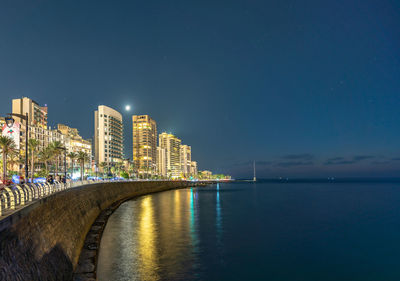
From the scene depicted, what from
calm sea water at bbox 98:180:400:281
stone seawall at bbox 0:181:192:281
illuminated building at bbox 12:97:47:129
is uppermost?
illuminated building at bbox 12:97:47:129

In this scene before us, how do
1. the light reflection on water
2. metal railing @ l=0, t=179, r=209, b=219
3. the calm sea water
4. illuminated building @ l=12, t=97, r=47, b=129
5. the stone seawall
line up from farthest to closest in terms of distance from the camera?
illuminated building @ l=12, t=97, r=47, b=129, the calm sea water, the light reflection on water, metal railing @ l=0, t=179, r=209, b=219, the stone seawall

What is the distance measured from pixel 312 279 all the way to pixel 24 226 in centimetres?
1927

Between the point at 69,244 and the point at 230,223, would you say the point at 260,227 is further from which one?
the point at 69,244

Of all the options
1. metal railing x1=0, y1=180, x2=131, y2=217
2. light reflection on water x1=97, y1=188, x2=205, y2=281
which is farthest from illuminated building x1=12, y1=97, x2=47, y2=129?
metal railing x1=0, y1=180, x2=131, y2=217

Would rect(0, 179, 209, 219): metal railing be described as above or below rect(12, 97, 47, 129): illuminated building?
below

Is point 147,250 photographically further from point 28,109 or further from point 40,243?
point 28,109

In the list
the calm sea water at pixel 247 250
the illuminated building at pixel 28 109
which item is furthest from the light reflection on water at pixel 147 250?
the illuminated building at pixel 28 109

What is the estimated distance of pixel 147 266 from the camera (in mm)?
22953

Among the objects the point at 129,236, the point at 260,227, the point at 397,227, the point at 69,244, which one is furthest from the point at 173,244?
the point at 397,227

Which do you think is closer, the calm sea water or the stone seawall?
the stone seawall

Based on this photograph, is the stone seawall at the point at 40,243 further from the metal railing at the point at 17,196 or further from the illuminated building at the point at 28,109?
the illuminated building at the point at 28,109

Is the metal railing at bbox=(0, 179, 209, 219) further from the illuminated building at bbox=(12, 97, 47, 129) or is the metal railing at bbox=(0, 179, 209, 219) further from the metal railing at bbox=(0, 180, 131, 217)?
the illuminated building at bbox=(12, 97, 47, 129)

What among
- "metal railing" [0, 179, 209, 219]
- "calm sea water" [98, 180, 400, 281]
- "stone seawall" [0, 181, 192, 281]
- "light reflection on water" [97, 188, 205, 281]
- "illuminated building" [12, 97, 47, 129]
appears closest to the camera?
"stone seawall" [0, 181, 192, 281]

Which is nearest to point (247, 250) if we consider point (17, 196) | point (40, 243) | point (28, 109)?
point (40, 243)
